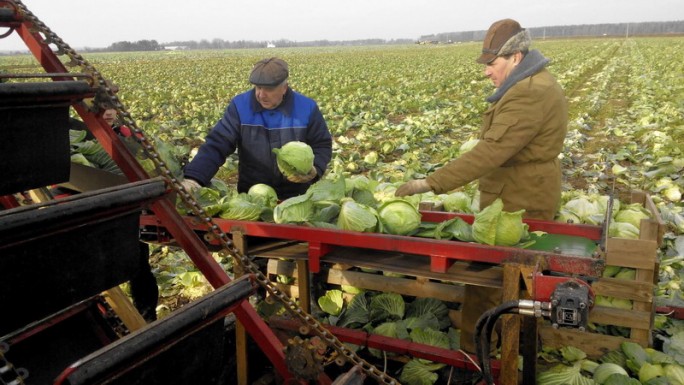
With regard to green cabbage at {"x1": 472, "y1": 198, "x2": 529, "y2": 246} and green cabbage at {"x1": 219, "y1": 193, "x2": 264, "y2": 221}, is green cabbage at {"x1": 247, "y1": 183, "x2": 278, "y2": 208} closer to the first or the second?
green cabbage at {"x1": 219, "y1": 193, "x2": 264, "y2": 221}

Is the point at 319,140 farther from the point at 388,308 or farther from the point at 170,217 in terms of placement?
the point at 170,217

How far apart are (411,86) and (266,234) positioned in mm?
19737

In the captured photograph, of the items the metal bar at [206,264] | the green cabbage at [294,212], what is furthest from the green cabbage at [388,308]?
the metal bar at [206,264]

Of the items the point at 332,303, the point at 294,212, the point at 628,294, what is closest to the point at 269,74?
the point at 294,212

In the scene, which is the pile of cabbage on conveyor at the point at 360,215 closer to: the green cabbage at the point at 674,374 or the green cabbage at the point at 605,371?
the green cabbage at the point at 605,371

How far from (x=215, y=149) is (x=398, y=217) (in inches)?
72.9

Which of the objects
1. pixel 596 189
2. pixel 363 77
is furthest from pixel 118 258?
pixel 363 77

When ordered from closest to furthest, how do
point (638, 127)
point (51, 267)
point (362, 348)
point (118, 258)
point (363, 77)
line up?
1. point (51, 267)
2. point (118, 258)
3. point (362, 348)
4. point (638, 127)
5. point (363, 77)

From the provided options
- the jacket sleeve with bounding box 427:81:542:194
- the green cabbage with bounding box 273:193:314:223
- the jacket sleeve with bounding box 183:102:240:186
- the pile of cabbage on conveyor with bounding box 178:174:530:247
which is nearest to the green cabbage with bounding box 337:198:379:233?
the pile of cabbage on conveyor with bounding box 178:174:530:247

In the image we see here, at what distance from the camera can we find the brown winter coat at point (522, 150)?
3.30 metres

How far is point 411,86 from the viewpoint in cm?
2214

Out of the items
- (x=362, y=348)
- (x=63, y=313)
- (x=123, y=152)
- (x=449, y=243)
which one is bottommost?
(x=362, y=348)

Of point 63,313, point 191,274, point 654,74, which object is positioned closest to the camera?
point 63,313

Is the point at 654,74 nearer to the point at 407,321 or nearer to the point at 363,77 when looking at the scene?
the point at 363,77
